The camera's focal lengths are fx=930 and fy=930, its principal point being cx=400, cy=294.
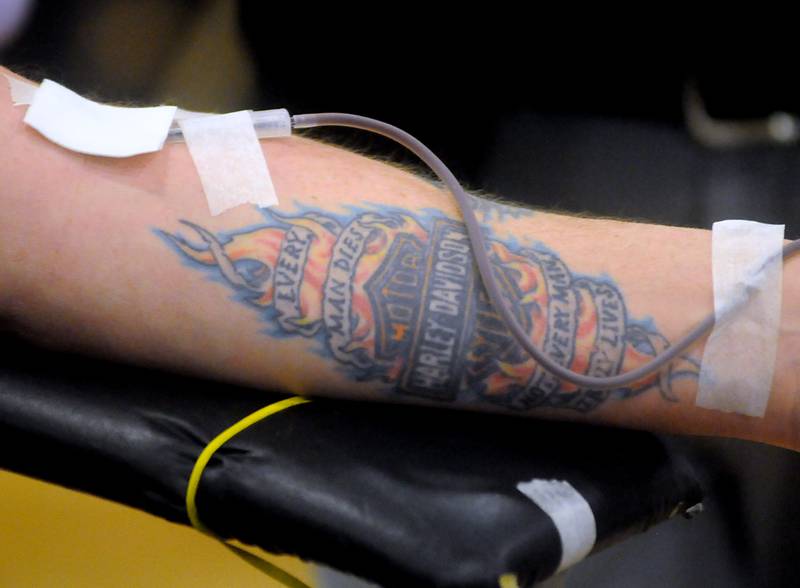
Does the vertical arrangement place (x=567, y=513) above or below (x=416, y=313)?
below

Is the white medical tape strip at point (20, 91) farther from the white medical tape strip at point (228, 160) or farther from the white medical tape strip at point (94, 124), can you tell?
the white medical tape strip at point (228, 160)

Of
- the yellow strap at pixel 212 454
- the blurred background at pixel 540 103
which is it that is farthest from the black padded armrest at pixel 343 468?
the blurred background at pixel 540 103

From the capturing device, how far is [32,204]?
2.45 ft

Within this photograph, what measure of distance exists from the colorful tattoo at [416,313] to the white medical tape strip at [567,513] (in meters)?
0.09

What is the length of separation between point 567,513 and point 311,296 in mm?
261

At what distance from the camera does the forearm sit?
29.5 inches

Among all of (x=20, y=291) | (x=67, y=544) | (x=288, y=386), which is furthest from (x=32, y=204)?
(x=67, y=544)

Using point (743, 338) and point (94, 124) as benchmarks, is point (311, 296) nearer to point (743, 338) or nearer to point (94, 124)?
point (94, 124)

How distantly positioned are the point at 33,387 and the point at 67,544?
0.38m

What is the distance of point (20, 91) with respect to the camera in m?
0.80

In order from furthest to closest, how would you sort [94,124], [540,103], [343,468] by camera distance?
[540,103]
[94,124]
[343,468]

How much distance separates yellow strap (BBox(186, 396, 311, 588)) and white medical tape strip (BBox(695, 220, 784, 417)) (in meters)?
0.34

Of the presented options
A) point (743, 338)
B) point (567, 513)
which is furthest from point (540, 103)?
point (567, 513)

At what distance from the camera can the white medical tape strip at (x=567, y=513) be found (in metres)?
0.67
